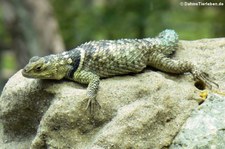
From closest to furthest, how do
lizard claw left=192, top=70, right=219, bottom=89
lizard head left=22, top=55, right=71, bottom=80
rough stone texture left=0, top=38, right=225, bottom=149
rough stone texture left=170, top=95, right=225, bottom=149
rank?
rough stone texture left=170, top=95, right=225, bottom=149, rough stone texture left=0, top=38, right=225, bottom=149, lizard head left=22, top=55, right=71, bottom=80, lizard claw left=192, top=70, right=219, bottom=89

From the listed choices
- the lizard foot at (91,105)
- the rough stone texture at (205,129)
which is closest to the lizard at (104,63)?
the lizard foot at (91,105)

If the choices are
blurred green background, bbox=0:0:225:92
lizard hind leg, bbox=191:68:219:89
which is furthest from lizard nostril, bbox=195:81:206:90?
blurred green background, bbox=0:0:225:92

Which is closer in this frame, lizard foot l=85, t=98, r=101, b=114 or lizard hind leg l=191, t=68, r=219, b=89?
lizard foot l=85, t=98, r=101, b=114

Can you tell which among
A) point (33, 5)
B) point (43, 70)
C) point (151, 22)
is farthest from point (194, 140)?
point (33, 5)

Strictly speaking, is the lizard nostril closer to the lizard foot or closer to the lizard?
the lizard

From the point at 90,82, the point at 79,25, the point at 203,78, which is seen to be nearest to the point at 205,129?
the point at 203,78

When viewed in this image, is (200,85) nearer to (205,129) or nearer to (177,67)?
(177,67)
